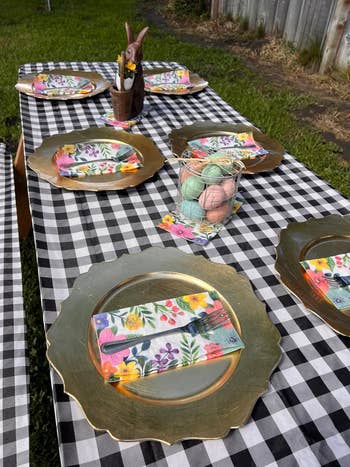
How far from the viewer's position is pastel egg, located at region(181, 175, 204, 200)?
1.01 metres

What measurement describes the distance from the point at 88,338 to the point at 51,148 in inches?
32.0

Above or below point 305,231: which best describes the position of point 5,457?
below

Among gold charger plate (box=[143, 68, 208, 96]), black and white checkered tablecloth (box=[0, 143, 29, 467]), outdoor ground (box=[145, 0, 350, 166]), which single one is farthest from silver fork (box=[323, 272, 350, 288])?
outdoor ground (box=[145, 0, 350, 166])

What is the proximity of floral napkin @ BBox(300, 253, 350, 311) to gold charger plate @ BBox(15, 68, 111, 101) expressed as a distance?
Result: 1276 millimetres

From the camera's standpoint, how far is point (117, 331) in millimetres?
754

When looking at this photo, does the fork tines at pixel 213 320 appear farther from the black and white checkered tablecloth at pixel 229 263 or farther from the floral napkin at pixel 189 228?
the floral napkin at pixel 189 228

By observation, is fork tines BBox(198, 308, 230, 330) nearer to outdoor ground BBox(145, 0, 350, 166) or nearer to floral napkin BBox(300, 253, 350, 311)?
floral napkin BBox(300, 253, 350, 311)

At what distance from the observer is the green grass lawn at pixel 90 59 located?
5.26 feet

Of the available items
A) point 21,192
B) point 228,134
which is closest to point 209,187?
point 228,134

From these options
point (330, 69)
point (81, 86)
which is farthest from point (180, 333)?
point (330, 69)

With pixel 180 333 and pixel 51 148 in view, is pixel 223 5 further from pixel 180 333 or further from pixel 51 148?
pixel 180 333

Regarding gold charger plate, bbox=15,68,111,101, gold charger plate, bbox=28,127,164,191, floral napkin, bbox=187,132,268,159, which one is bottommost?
gold charger plate, bbox=28,127,164,191

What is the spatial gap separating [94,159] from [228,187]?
502mm

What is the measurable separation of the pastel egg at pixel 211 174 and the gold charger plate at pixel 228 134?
0.99ft
